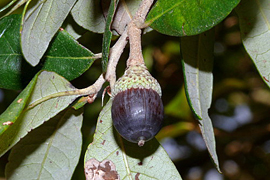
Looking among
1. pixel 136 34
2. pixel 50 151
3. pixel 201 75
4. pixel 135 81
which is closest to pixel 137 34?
pixel 136 34

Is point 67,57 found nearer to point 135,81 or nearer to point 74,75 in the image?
point 74,75

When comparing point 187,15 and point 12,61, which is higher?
point 187,15

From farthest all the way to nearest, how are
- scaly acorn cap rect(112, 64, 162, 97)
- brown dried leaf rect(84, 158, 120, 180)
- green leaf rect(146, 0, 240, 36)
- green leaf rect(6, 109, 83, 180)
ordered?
green leaf rect(6, 109, 83, 180)
brown dried leaf rect(84, 158, 120, 180)
scaly acorn cap rect(112, 64, 162, 97)
green leaf rect(146, 0, 240, 36)

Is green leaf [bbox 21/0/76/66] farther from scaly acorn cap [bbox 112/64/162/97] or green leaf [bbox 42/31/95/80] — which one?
scaly acorn cap [bbox 112/64/162/97]

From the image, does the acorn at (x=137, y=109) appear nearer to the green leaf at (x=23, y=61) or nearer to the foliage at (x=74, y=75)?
the foliage at (x=74, y=75)

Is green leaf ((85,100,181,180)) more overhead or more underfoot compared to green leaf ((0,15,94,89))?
more underfoot

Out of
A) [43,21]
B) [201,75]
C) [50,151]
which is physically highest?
[43,21]

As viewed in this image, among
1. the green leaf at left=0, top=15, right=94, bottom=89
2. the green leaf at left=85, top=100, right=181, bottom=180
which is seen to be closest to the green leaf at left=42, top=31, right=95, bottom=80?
the green leaf at left=0, top=15, right=94, bottom=89
